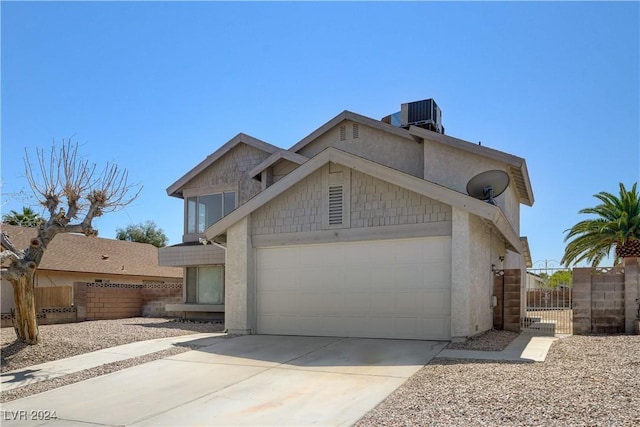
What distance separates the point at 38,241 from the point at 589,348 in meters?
12.8

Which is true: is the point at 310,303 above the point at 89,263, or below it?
below

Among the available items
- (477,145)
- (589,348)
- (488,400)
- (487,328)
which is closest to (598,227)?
(477,145)

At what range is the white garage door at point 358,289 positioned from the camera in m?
12.3

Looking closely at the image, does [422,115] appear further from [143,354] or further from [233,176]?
[143,354]

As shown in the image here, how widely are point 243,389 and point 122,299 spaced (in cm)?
1511

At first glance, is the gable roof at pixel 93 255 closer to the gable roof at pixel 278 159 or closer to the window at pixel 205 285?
the window at pixel 205 285

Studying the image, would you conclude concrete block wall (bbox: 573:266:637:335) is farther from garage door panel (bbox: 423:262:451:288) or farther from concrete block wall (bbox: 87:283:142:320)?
concrete block wall (bbox: 87:283:142:320)

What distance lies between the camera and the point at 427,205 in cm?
1248

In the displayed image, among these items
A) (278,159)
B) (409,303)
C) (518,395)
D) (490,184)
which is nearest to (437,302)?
(409,303)

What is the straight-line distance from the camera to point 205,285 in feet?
71.2

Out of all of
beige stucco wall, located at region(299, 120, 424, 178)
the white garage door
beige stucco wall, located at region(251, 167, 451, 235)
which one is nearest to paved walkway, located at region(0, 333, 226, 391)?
the white garage door

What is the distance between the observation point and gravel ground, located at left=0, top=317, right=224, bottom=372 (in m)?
11.8

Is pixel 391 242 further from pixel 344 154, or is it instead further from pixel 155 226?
pixel 155 226

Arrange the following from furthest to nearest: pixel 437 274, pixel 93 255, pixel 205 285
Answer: pixel 93 255
pixel 205 285
pixel 437 274
